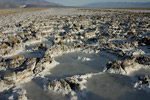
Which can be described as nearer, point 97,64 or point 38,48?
point 97,64

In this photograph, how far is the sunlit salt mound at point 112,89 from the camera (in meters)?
5.04

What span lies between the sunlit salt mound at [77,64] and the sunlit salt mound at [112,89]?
79cm

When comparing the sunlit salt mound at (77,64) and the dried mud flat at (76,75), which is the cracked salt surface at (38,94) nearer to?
the dried mud flat at (76,75)

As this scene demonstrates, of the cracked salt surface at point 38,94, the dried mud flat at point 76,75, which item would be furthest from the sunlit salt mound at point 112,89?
the cracked salt surface at point 38,94

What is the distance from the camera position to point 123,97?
16.5ft

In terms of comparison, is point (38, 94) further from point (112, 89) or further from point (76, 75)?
point (112, 89)

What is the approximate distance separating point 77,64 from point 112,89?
2.64 metres

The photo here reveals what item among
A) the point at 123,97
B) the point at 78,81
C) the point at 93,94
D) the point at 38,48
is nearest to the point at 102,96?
the point at 93,94

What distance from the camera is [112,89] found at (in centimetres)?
548

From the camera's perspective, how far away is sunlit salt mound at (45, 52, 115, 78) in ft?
22.1

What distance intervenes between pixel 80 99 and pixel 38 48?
244 inches

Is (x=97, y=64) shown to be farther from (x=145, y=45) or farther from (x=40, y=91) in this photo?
(x=145, y=45)

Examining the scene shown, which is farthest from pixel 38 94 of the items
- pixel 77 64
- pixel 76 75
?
pixel 77 64

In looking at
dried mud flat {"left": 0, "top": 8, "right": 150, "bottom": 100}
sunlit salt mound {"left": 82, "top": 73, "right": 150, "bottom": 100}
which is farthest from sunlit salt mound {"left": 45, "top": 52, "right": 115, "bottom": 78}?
sunlit salt mound {"left": 82, "top": 73, "right": 150, "bottom": 100}
